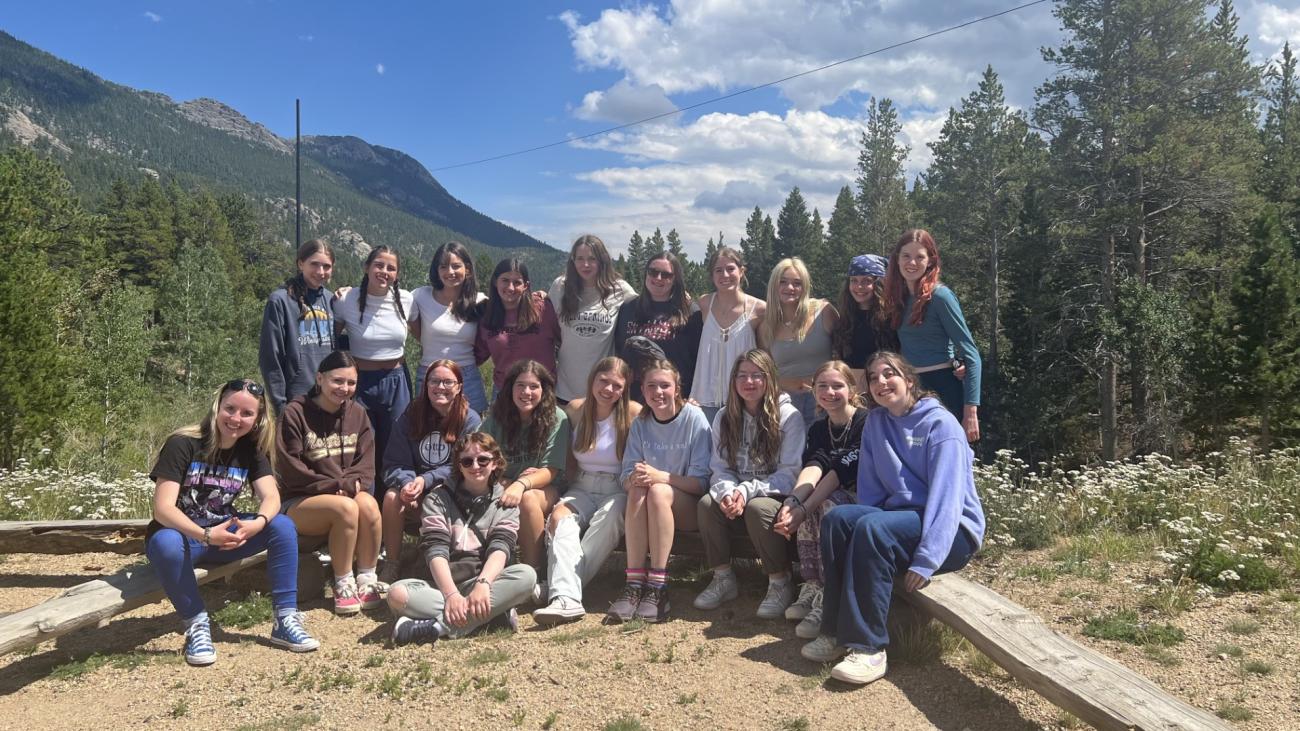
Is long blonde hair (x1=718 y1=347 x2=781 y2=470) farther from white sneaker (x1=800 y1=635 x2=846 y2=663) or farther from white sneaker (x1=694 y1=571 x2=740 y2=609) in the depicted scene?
white sneaker (x1=800 y1=635 x2=846 y2=663)

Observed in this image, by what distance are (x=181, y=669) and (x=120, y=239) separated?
176 ft

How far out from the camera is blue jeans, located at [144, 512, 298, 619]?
13.5 ft

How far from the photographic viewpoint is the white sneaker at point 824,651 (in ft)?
12.6

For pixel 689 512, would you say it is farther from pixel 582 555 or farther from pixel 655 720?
pixel 655 720

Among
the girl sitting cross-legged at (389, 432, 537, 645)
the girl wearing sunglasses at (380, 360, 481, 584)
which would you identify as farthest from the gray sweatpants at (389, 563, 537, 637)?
the girl wearing sunglasses at (380, 360, 481, 584)

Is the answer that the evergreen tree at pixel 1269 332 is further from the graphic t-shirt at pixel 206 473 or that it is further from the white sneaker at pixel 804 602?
the graphic t-shirt at pixel 206 473

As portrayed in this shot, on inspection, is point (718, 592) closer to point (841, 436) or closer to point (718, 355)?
point (841, 436)

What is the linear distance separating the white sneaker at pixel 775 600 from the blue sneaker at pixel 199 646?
9.82 feet

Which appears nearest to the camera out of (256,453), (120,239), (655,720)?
(655,720)

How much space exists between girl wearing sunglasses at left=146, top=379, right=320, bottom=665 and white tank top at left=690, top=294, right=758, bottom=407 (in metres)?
2.71

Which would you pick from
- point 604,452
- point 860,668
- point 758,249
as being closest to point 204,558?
point 604,452

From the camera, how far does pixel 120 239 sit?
155ft

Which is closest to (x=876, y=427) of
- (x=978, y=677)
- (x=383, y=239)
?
(x=978, y=677)

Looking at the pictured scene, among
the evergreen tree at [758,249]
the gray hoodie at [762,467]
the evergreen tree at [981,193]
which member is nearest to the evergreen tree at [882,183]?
the evergreen tree at [981,193]
